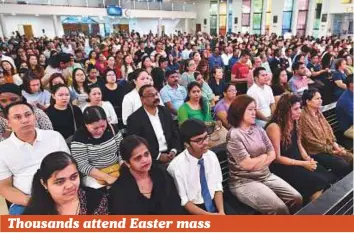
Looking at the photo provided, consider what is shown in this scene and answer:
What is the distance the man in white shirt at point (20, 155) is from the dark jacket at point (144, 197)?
67cm

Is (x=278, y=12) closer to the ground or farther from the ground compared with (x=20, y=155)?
farther from the ground

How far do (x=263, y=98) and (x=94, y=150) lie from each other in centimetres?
250

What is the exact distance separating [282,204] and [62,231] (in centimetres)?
162

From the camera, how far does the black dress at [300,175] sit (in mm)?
2631

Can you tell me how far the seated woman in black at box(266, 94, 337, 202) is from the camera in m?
2.62

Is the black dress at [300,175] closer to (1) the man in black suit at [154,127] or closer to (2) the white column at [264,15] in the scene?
(1) the man in black suit at [154,127]

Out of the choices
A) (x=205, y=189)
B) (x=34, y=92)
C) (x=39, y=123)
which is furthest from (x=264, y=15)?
(x=205, y=189)

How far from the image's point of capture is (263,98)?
3.88 meters

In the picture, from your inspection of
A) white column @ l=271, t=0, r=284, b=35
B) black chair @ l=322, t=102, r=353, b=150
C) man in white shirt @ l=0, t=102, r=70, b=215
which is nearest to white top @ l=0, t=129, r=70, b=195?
man in white shirt @ l=0, t=102, r=70, b=215

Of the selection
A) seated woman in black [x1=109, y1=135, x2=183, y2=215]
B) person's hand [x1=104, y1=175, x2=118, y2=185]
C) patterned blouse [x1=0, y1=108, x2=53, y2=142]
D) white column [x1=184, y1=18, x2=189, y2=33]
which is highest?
white column [x1=184, y1=18, x2=189, y2=33]

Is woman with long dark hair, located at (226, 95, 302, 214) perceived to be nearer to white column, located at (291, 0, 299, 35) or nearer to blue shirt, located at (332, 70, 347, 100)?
blue shirt, located at (332, 70, 347, 100)

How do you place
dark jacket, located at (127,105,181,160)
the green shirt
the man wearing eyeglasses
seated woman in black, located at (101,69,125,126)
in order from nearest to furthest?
dark jacket, located at (127,105,181,160)
the green shirt
the man wearing eyeglasses
seated woman in black, located at (101,69,125,126)

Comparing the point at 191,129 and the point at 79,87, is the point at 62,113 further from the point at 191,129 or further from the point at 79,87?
the point at 191,129

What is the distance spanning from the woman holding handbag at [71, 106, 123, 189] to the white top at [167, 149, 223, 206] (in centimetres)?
55
